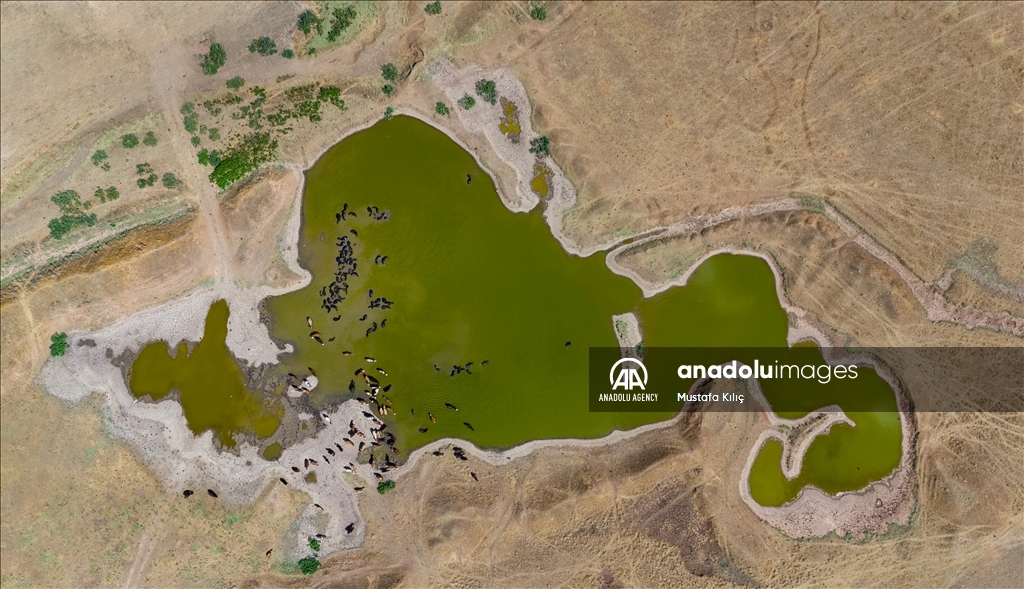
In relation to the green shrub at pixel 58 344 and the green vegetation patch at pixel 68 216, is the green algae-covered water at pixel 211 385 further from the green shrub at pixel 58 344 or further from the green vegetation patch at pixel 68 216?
the green vegetation patch at pixel 68 216

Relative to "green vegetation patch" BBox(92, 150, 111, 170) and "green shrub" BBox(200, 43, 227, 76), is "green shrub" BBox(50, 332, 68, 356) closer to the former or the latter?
"green vegetation patch" BBox(92, 150, 111, 170)

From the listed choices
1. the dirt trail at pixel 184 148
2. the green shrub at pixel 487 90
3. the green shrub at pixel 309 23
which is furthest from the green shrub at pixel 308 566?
the green shrub at pixel 309 23

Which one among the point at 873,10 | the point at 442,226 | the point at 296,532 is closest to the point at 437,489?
the point at 296,532

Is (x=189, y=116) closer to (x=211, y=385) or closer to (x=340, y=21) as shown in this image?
(x=340, y=21)

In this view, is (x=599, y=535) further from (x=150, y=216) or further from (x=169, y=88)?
(x=169, y=88)

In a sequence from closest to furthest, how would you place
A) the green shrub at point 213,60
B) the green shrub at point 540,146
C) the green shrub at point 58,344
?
the green shrub at point 58,344, the green shrub at point 213,60, the green shrub at point 540,146

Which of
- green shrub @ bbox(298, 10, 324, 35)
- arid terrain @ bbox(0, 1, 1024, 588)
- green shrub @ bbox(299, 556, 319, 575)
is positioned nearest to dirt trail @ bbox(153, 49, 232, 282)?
arid terrain @ bbox(0, 1, 1024, 588)
